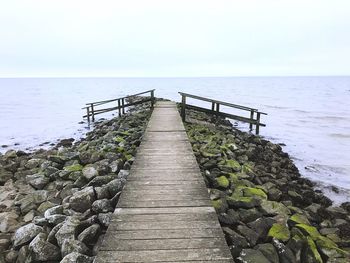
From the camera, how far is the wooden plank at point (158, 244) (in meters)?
2.96

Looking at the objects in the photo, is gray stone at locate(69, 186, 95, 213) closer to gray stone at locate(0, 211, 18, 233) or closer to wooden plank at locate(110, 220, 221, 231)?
gray stone at locate(0, 211, 18, 233)

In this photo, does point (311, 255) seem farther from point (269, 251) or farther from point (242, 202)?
point (242, 202)

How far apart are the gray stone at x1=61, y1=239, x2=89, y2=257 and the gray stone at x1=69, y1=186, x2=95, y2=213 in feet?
3.91

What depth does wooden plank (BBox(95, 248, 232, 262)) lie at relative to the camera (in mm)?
2789

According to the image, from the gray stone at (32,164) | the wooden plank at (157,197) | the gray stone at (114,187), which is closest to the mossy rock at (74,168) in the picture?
the gray stone at (114,187)

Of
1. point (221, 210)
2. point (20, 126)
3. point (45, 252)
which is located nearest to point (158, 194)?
point (221, 210)

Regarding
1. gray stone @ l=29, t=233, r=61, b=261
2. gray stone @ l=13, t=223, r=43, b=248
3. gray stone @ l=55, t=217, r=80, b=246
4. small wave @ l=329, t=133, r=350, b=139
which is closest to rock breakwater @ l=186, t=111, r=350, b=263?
gray stone @ l=55, t=217, r=80, b=246

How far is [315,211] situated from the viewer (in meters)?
5.77

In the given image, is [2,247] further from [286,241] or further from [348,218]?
[348,218]

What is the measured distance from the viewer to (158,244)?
3027 millimetres

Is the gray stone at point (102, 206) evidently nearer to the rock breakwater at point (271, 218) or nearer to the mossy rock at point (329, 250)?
the rock breakwater at point (271, 218)

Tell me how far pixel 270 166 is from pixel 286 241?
5.56 metres

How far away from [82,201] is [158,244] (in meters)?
2.24

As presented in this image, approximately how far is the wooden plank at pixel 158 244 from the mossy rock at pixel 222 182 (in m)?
2.33
